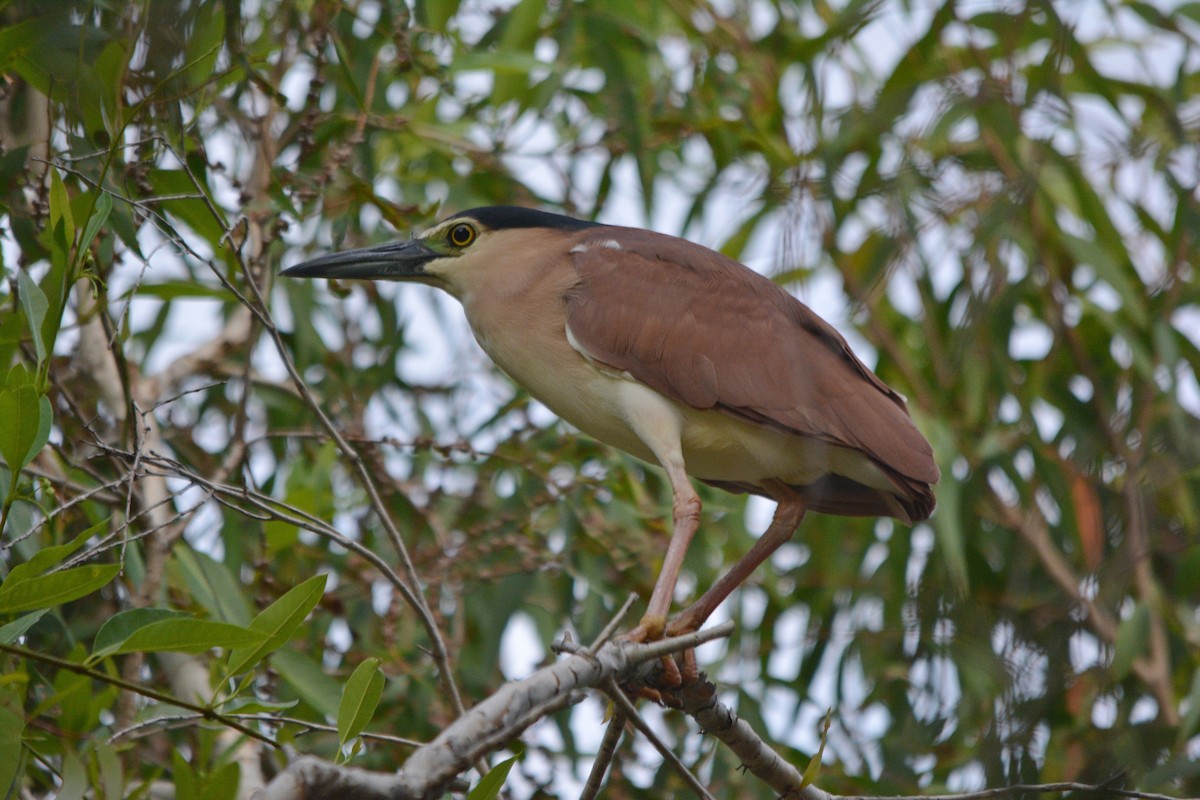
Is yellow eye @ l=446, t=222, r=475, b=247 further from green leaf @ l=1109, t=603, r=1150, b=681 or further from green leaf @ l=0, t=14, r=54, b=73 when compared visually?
green leaf @ l=1109, t=603, r=1150, b=681

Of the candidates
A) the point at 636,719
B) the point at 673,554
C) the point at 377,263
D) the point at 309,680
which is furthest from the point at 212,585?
the point at 636,719

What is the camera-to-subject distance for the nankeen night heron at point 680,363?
8.50 ft

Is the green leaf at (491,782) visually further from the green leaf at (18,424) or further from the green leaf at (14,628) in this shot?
the green leaf at (18,424)

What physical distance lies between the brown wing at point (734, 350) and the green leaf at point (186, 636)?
3.86ft

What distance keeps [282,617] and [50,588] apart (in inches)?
10.9

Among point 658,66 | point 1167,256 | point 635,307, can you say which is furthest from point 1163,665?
point 658,66

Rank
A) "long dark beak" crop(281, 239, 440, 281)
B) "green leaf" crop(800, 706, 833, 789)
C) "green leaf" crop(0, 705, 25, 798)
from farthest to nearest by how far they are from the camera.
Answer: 1. "long dark beak" crop(281, 239, 440, 281)
2. "green leaf" crop(800, 706, 833, 789)
3. "green leaf" crop(0, 705, 25, 798)

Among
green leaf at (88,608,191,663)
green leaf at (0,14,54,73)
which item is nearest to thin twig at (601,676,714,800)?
green leaf at (88,608,191,663)

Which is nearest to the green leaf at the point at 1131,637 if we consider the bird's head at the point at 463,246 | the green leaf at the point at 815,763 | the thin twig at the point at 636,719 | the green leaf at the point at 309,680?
the green leaf at the point at 815,763

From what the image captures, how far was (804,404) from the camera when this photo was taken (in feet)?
8.63

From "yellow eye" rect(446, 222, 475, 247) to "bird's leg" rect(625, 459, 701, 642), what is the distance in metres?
0.76

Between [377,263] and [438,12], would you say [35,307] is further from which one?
[438,12]

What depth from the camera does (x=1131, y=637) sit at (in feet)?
9.66

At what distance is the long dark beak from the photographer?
9.12 feet
